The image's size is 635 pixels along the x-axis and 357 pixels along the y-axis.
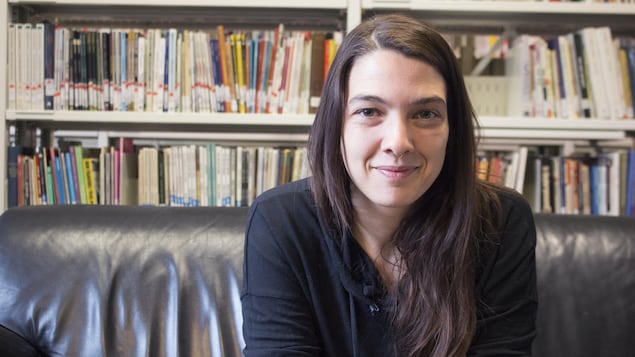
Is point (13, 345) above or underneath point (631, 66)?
underneath

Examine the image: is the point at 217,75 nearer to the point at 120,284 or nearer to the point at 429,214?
the point at 120,284

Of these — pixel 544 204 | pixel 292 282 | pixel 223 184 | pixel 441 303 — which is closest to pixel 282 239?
pixel 292 282

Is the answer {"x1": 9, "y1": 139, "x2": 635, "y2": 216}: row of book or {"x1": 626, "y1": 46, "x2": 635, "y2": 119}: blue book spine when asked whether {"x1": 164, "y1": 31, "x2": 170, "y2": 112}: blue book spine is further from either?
{"x1": 626, "y1": 46, "x2": 635, "y2": 119}: blue book spine

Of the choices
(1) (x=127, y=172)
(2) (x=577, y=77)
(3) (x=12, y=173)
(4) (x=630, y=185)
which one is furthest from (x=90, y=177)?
(4) (x=630, y=185)

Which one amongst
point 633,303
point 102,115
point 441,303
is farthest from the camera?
point 102,115

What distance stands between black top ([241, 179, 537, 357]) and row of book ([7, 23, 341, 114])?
0.96 m

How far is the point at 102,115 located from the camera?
6.42ft

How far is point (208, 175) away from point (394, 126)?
1.18 metres

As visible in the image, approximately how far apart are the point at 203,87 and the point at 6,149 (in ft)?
2.26

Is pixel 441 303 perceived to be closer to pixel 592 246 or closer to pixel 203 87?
pixel 592 246

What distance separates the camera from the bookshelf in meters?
1.97

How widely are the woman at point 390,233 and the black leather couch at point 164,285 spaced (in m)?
0.27

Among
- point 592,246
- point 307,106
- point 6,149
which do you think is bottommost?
point 592,246

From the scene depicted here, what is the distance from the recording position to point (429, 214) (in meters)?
1.11
